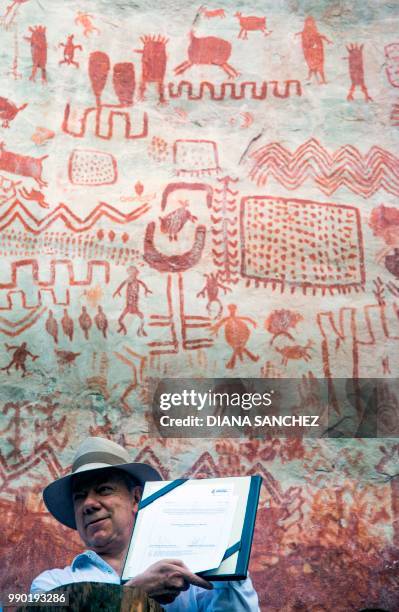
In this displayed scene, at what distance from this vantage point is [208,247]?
22.5 feet

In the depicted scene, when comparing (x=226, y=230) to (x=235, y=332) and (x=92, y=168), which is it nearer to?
(x=235, y=332)

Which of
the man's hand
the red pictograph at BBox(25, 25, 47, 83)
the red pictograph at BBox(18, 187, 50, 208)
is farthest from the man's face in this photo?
the red pictograph at BBox(25, 25, 47, 83)

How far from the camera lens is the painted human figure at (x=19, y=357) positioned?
6.58 m

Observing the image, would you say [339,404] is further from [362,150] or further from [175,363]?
[362,150]

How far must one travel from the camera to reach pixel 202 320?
668cm

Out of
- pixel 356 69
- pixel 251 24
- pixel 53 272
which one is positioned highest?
pixel 251 24

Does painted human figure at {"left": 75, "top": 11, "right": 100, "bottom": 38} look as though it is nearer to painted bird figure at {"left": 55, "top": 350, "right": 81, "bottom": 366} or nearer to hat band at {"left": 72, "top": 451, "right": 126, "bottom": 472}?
painted bird figure at {"left": 55, "top": 350, "right": 81, "bottom": 366}

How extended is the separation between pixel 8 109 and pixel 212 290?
1.78 metres

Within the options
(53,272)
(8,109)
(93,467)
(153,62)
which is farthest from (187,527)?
(153,62)

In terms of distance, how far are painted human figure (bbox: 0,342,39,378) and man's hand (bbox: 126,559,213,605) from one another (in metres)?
3.11

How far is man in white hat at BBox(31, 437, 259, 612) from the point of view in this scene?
373 centimetres

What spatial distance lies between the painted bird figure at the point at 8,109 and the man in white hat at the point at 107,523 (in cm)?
308

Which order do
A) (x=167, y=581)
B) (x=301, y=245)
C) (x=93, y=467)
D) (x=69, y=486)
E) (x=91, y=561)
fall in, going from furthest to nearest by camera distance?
(x=301, y=245) → (x=69, y=486) → (x=93, y=467) → (x=91, y=561) → (x=167, y=581)

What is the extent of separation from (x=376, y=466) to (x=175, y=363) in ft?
4.26
